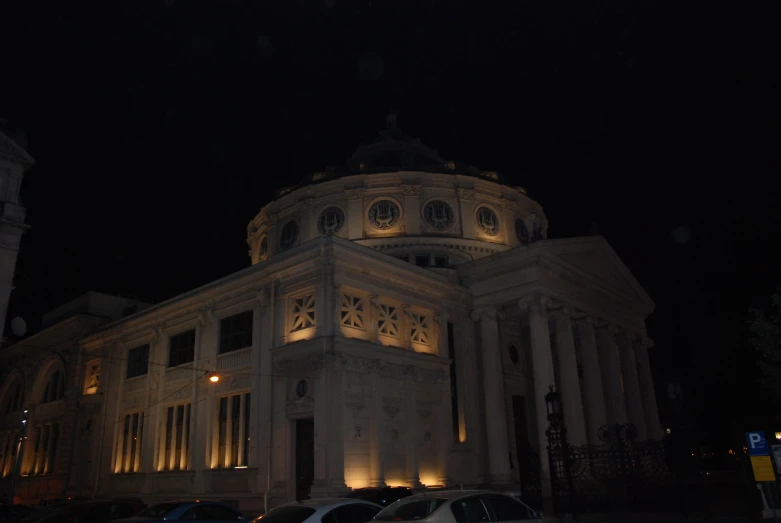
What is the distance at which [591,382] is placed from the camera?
33594mm

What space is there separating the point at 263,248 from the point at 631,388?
27.1 metres

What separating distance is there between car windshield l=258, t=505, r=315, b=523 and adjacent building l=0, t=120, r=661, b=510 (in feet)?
Result: 41.7

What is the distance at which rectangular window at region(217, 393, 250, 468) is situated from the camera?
27.5 meters

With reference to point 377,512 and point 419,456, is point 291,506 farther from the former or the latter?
point 419,456

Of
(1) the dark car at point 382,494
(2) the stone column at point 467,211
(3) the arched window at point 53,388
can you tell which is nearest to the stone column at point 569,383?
(2) the stone column at point 467,211

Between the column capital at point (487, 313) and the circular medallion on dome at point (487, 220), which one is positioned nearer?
the column capital at point (487, 313)

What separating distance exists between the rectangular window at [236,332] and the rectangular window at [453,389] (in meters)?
10.2

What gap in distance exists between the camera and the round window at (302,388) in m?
25.7

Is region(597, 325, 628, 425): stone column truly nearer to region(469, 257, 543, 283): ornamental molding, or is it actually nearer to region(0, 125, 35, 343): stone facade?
region(469, 257, 543, 283): ornamental molding

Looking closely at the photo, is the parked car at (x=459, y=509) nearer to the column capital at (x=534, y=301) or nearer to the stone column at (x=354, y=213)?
the column capital at (x=534, y=301)

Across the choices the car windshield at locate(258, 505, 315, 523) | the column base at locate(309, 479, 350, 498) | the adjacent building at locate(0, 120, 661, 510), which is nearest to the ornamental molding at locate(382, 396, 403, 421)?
the adjacent building at locate(0, 120, 661, 510)

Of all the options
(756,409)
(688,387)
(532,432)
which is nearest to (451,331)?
(532,432)

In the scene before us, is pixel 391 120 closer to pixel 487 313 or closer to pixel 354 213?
pixel 354 213

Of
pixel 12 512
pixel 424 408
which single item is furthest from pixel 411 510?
pixel 12 512
